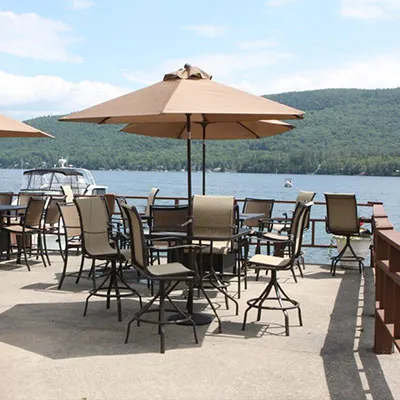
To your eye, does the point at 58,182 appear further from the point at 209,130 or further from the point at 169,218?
the point at 169,218

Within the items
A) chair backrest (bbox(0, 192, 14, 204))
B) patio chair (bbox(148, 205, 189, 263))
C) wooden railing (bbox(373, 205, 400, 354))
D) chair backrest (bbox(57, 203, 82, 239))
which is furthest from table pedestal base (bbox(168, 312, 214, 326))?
chair backrest (bbox(0, 192, 14, 204))

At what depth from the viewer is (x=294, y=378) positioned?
3.89 metres

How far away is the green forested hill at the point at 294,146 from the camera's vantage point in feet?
205

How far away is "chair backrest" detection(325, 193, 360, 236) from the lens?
27.1 feet

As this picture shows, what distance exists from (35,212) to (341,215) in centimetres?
394

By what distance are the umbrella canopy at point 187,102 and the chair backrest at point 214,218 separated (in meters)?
0.81

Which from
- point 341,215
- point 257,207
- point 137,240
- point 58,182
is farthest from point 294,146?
point 137,240

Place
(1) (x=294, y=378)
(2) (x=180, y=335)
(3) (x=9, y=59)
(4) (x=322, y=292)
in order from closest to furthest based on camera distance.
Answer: (1) (x=294, y=378)
(2) (x=180, y=335)
(4) (x=322, y=292)
(3) (x=9, y=59)

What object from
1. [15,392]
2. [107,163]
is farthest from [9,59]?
[107,163]

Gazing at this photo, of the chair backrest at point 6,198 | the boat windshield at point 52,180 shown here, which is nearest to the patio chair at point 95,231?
the chair backrest at point 6,198

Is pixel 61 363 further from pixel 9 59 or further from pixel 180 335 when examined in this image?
pixel 9 59

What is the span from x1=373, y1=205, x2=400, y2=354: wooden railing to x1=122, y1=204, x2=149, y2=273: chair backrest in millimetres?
1644

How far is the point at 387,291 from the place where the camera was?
13.8 feet

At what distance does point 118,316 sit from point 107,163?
202 ft
